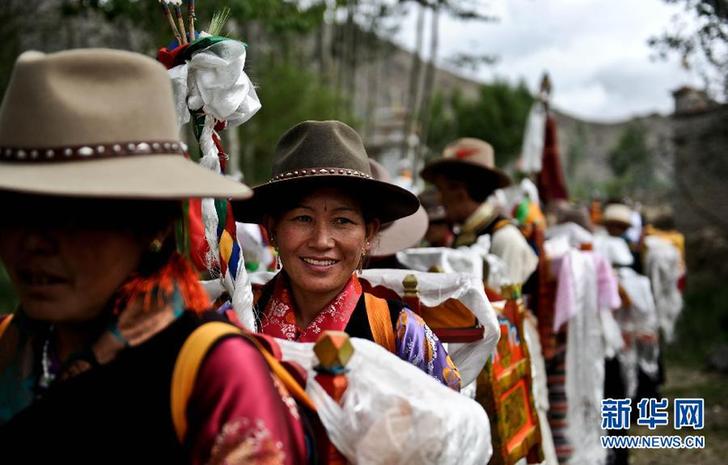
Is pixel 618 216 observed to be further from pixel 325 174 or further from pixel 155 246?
pixel 155 246

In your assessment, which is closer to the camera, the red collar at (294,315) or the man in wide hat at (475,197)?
the red collar at (294,315)

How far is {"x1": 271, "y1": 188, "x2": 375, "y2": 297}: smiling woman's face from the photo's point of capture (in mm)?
2514

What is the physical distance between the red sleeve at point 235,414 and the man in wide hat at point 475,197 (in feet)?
12.8

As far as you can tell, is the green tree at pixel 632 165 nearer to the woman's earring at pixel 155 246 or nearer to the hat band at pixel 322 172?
the hat band at pixel 322 172

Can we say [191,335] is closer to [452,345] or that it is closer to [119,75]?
[119,75]

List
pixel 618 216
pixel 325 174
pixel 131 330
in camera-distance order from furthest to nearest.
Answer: pixel 618 216 → pixel 325 174 → pixel 131 330

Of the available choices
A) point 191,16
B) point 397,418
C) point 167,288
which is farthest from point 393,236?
point 167,288

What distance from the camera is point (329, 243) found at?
249cm

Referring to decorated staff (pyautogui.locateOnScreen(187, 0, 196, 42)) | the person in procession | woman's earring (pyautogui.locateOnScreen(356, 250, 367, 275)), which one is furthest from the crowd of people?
the person in procession

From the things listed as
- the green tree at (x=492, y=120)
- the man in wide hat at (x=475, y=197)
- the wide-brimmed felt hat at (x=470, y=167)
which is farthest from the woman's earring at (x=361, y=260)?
the green tree at (x=492, y=120)

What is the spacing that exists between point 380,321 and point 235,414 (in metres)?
1.21

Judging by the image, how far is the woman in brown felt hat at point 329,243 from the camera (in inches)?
97.0

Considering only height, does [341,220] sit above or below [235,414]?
below

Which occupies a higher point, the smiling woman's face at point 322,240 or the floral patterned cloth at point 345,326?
the smiling woman's face at point 322,240
